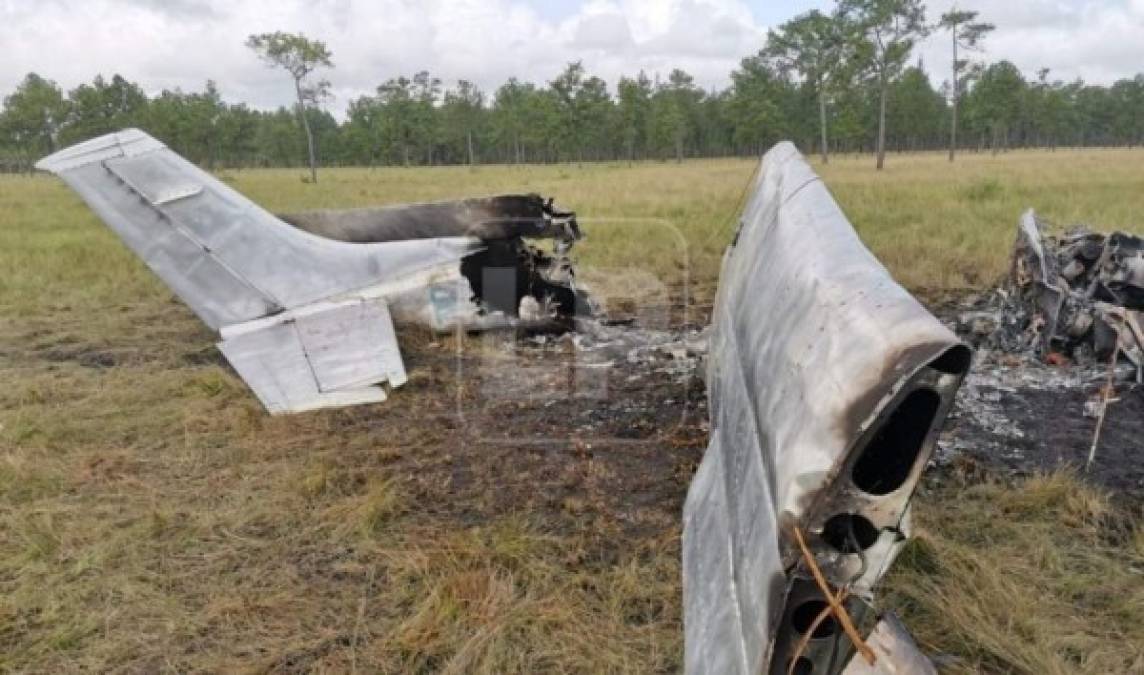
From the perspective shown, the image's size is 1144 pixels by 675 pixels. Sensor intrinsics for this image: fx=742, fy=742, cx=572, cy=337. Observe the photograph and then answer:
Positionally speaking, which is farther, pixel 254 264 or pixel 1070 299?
pixel 254 264

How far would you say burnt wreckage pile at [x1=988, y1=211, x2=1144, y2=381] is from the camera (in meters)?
6.11

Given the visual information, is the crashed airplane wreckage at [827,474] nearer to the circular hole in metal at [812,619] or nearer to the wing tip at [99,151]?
the circular hole in metal at [812,619]

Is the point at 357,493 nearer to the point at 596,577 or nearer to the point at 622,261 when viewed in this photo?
the point at 596,577

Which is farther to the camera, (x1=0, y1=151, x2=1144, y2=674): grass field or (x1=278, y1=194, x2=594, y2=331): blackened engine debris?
(x1=278, y1=194, x2=594, y2=331): blackened engine debris

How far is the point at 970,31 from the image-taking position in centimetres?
4156

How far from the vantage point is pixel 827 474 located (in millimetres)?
1402

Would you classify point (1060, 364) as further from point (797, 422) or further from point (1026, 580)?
point (797, 422)

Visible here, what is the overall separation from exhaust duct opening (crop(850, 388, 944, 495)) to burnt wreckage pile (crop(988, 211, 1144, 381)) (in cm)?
525

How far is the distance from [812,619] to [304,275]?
19.7ft

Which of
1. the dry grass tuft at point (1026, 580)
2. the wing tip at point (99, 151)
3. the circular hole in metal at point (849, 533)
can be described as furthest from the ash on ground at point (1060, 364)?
the wing tip at point (99, 151)

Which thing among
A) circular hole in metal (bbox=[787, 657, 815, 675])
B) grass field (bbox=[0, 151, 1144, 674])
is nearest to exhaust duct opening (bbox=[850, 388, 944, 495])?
circular hole in metal (bbox=[787, 657, 815, 675])

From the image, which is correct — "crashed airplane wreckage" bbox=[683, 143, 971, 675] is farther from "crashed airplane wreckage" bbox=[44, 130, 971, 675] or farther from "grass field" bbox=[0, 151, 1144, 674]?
"grass field" bbox=[0, 151, 1144, 674]

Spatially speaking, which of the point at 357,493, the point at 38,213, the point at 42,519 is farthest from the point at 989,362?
the point at 38,213

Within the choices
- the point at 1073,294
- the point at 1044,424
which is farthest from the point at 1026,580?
the point at 1073,294
